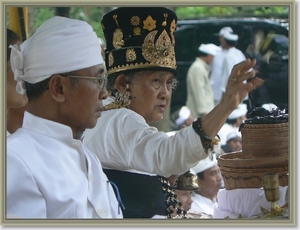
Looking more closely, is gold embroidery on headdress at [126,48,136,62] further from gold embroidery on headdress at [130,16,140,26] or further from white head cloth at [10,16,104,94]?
white head cloth at [10,16,104,94]

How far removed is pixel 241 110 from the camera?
5363 mm

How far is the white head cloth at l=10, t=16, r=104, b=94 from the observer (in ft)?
9.77

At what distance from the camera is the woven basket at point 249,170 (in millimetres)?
3584

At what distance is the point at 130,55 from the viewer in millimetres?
3480

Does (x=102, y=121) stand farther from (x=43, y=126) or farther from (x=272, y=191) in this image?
(x=272, y=191)

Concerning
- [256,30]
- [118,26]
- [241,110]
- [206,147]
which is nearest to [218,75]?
[241,110]

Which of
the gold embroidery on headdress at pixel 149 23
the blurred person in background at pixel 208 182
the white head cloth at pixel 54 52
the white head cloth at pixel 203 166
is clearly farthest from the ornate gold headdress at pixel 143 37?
the white head cloth at pixel 203 166

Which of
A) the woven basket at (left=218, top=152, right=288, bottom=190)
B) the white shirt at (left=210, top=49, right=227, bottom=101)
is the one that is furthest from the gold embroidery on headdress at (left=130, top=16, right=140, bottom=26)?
the white shirt at (left=210, top=49, right=227, bottom=101)

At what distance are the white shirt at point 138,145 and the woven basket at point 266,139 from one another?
63cm

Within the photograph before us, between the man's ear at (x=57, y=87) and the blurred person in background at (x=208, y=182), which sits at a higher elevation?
the man's ear at (x=57, y=87)

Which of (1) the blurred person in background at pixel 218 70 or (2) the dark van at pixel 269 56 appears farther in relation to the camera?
(1) the blurred person in background at pixel 218 70

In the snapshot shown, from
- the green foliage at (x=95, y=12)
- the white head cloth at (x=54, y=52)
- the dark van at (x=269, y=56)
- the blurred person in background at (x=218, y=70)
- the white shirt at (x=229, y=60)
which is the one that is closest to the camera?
the white head cloth at (x=54, y=52)

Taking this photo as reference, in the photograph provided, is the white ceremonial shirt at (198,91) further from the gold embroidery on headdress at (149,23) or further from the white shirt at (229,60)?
the gold embroidery on headdress at (149,23)

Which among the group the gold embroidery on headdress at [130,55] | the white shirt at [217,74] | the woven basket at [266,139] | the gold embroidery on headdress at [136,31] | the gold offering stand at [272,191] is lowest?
the gold offering stand at [272,191]
